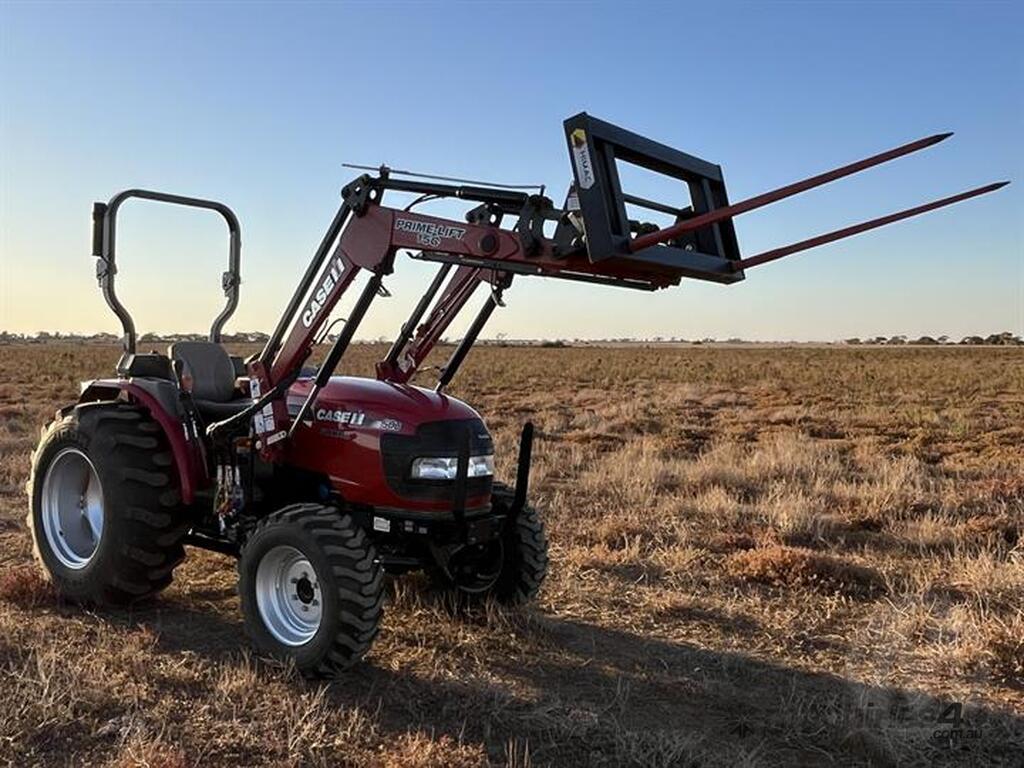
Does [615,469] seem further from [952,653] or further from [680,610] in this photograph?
[952,653]

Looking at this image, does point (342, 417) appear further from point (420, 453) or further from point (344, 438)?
point (420, 453)

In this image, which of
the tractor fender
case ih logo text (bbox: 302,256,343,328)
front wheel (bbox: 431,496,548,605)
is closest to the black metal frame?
case ih logo text (bbox: 302,256,343,328)

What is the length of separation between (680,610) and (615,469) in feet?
17.2

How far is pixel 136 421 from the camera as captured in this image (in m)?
5.78

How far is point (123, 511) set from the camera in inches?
217

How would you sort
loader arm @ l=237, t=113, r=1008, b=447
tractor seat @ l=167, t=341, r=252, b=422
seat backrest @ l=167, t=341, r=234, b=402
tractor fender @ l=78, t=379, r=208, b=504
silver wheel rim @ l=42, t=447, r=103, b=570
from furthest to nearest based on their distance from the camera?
1. silver wheel rim @ l=42, t=447, r=103, b=570
2. seat backrest @ l=167, t=341, r=234, b=402
3. tractor seat @ l=167, t=341, r=252, b=422
4. tractor fender @ l=78, t=379, r=208, b=504
5. loader arm @ l=237, t=113, r=1008, b=447

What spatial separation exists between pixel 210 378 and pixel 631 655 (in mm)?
3278

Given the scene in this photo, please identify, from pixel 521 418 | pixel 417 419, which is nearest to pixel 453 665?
pixel 417 419

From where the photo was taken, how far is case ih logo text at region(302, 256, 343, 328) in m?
5.07

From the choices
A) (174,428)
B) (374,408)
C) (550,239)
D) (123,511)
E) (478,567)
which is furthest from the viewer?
(478,567)

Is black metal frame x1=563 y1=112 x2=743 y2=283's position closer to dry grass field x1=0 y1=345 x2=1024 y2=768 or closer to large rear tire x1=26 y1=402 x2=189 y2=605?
dry grass field x1=0 y1=345 x2=1024 y2=768

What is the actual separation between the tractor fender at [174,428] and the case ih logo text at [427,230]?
1972 millimetres

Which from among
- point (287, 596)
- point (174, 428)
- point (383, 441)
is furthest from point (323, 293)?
point (287, 596)

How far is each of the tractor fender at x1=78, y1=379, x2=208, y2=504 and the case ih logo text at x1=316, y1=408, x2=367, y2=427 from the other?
32.4 inches
